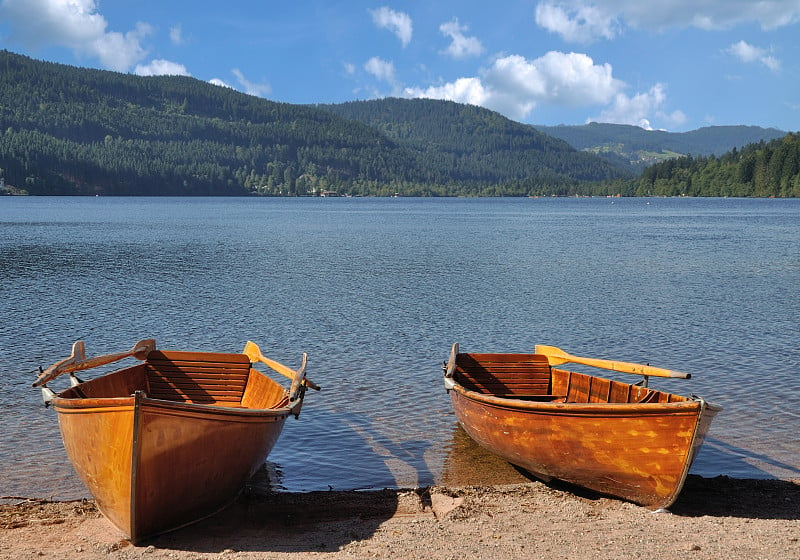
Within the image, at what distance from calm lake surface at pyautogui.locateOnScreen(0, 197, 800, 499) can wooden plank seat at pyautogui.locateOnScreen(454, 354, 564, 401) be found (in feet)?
3.63

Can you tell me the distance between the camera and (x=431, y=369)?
2055 cm

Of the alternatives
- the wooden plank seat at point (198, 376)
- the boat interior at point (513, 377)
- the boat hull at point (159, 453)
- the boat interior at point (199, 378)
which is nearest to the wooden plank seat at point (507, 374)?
the boat interior at point (513, 377)

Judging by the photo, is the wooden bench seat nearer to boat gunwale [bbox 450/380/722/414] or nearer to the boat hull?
boat gunwale [bbox 450/380/722/414]

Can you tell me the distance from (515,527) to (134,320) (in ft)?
70.0

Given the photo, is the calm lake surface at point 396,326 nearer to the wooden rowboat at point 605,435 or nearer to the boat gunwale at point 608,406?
the wooden rowboat at point 605,435

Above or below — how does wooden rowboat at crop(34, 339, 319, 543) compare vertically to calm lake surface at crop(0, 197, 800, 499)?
above

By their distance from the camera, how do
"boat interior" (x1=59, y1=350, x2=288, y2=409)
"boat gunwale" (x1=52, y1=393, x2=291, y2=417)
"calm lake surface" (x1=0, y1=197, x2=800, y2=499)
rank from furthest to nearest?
"boat interior" (x1=59, y1=350, x2=288, y2=409), "calm lake surface" (x1=0, y1=197, x2=800, y2=499), "boat gunwale" (x1=52, y1=393, x2=291, y2=417)

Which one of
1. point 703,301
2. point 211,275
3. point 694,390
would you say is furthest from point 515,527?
point 211,275

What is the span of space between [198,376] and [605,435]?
7371mm

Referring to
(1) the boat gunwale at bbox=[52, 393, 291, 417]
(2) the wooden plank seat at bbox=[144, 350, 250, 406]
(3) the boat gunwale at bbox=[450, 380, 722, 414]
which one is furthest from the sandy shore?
(2) the wooden plank seat at bbox=[144, 350, 250, 406]

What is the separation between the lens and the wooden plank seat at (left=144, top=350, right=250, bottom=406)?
14.3 m

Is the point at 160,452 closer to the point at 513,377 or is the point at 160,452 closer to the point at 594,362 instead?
the point at 513,377

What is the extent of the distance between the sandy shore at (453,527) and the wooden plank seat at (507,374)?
9.90 feet

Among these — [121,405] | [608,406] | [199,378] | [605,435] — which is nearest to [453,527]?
[605,435]
